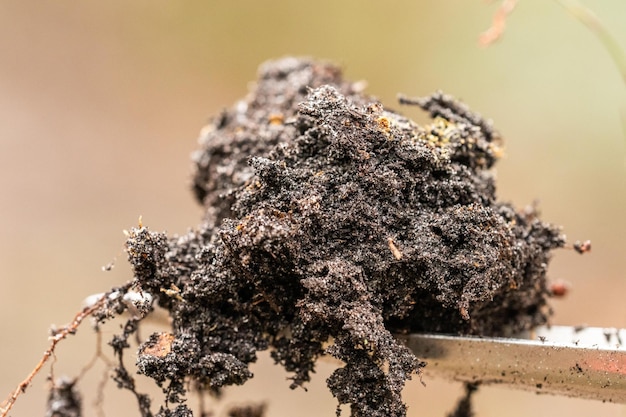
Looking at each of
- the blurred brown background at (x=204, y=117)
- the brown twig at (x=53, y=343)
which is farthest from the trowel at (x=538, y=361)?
the blurred brown background at (x=204, y=117)

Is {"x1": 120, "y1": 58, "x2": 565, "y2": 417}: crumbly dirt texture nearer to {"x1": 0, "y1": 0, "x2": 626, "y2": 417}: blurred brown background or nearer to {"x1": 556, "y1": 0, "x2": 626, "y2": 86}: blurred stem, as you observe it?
{"x1": 556, "y1": 0, "x2": 626, "y2": 86}: blurred stem

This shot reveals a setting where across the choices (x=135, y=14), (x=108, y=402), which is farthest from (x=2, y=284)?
(x=135, y=14)

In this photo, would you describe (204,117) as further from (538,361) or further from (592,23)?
(538,361)

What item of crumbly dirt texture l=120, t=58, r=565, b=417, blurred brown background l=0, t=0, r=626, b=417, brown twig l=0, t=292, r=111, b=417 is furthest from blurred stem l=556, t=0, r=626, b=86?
brown twig l=0, t=292, r=111, b=417

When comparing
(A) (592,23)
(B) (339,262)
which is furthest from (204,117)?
(B) (339,262)

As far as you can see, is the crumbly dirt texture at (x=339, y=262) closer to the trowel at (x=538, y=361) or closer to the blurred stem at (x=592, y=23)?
the trowel at (x=538, y=361)
